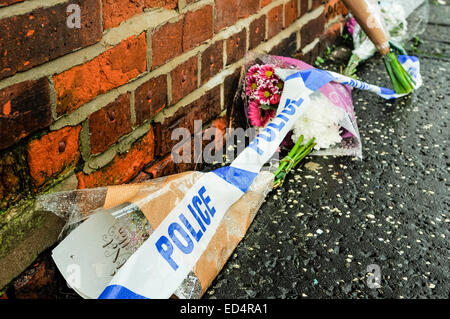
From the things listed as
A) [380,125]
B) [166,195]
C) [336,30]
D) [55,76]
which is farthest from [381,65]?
[55,76]

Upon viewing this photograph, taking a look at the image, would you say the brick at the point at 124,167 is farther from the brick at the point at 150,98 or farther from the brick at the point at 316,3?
the brick at the point at 316,3

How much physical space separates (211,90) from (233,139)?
255 millimetres

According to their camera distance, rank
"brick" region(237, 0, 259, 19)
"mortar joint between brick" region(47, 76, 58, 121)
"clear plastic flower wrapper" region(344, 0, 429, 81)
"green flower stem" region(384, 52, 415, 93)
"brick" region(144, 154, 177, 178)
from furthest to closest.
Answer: "clear plastic flower wrapper" region(344, 0, 429, 81), "green flower stem" region(384, 52, 415, 93), "brick" region(237, 0, 259, 19), "brick" region(144, 154, 177, 178), "mortar joint between brick" region(47, 76, 58, 121)

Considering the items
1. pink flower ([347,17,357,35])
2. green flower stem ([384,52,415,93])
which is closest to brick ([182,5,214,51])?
green flower stem ([384,52,415,93])

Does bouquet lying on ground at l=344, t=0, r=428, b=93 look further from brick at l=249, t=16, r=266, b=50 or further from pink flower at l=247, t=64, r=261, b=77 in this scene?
pink flower at l=247, t=64, r=261, b=77

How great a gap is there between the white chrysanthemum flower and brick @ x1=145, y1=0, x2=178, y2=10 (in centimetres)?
63

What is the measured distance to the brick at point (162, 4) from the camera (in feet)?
4.04

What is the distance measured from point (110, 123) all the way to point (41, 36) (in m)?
0.30

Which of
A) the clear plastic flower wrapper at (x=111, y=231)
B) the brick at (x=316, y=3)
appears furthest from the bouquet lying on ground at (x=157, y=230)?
the brick at (x=316, y=3)

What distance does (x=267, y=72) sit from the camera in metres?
1.77

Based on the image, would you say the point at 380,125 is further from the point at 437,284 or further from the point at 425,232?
the point at 437,284

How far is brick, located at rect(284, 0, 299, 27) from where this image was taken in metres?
2.02

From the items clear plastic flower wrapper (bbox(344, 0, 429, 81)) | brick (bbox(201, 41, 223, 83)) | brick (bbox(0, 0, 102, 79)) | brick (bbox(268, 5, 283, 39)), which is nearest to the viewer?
brick (bbox(0, 0, 102, 79))

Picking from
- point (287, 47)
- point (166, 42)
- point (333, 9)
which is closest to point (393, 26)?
point (333, 9)
